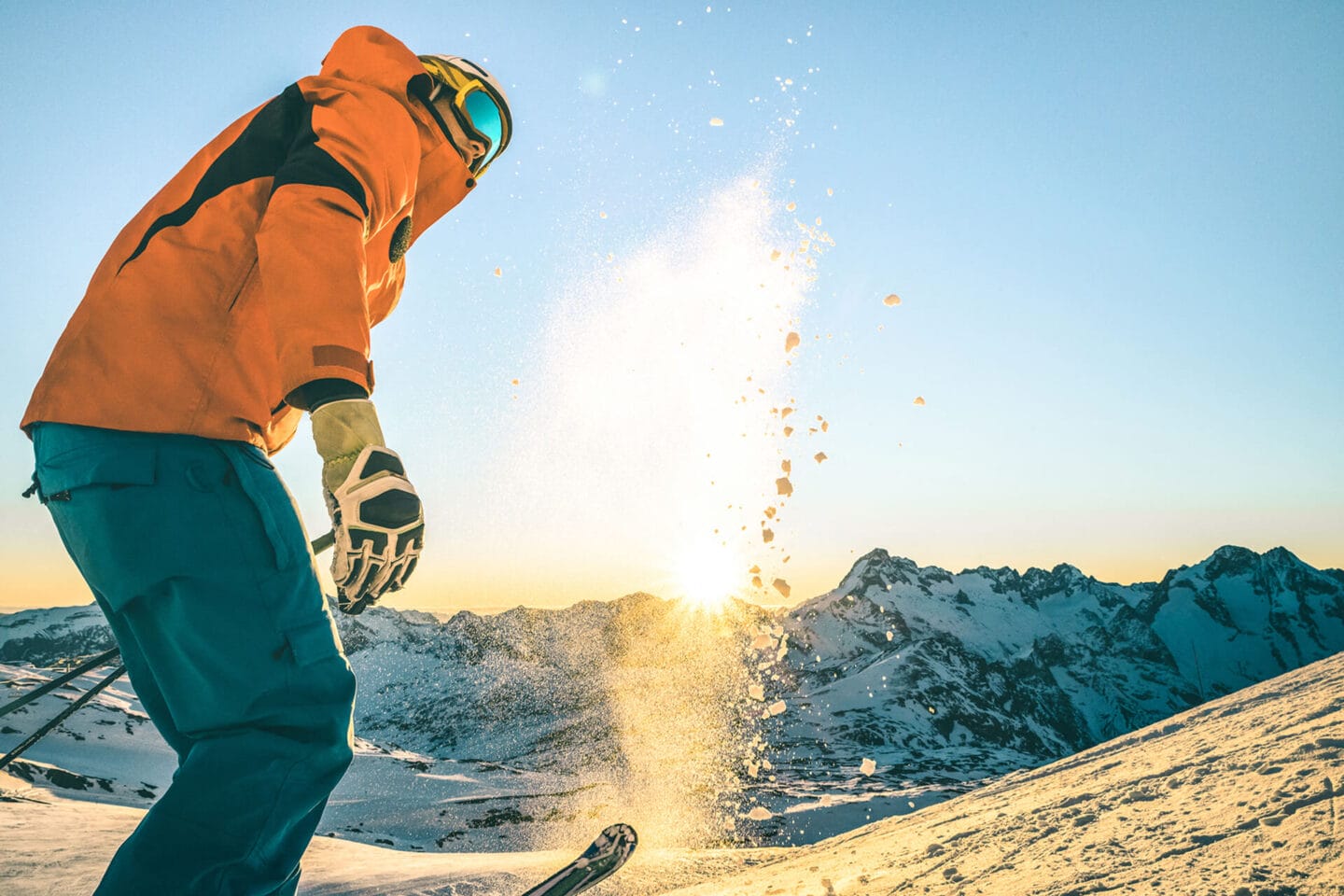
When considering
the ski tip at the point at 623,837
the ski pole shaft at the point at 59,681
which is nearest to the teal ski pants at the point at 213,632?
the ski pole shaft at the point at 59,681

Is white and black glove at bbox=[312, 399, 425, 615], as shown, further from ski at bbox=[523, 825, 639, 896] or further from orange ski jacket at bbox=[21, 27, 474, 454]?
ski at bbox=[523, 825, 639, 896]

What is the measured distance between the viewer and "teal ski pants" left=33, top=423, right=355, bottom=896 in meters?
1.20

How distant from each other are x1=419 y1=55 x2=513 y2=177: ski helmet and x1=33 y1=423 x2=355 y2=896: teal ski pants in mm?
1188

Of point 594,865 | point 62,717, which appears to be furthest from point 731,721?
point 62,717

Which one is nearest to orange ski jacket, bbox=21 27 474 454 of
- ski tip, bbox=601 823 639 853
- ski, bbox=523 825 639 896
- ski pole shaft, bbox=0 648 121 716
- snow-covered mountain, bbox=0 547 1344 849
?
ski pole shaft, bbox=0 648 121 716

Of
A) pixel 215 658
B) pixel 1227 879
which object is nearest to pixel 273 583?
pixel 215 658

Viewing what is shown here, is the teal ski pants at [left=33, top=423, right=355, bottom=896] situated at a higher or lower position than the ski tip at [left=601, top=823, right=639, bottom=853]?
higher

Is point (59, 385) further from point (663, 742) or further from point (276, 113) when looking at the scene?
point (663, 742)

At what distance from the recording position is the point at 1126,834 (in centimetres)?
225

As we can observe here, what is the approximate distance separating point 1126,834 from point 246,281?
297cm

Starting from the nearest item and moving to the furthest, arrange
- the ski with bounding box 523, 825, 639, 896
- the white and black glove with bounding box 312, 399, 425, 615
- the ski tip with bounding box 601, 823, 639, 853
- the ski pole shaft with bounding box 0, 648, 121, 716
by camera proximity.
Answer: the white and black glove with bounding box 312, 399, 425, 615
the ski pole shaft with bounding box 0, 648, 121, 716
the ski with bounding box 523, 825, 639, 896
the ski tip with bounding box 601, 823, 639, 853

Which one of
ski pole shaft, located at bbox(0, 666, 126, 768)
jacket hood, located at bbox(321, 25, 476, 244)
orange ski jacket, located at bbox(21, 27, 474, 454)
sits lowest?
ski pole shaft, located at bbox(0, 666, 126, 768)

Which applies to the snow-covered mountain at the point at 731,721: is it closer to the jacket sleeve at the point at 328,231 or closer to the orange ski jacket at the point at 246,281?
the orange ski jacket at the point at 246,281

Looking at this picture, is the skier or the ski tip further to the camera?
the ski tip
